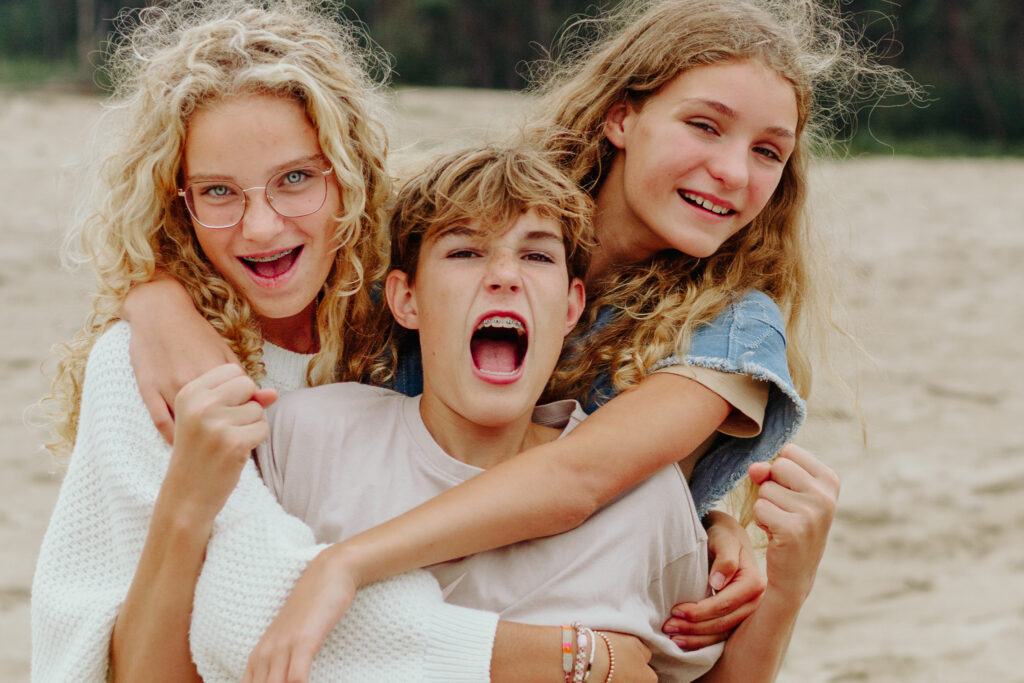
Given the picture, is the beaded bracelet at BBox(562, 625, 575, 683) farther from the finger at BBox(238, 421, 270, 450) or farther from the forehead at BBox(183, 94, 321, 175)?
the forehead at BBox(183, 94, 321, 175)

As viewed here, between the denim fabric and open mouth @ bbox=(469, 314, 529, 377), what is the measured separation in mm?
298

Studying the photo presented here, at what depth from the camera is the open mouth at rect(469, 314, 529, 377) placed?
2.33m

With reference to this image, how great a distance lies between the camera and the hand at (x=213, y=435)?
192cm

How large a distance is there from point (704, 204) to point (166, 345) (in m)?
1.24

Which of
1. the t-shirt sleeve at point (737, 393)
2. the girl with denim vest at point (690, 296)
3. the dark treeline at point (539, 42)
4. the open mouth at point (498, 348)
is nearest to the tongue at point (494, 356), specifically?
the open mouth at point (498, 348)

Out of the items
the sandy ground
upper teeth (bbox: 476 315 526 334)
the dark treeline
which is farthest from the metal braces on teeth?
the dark treeline

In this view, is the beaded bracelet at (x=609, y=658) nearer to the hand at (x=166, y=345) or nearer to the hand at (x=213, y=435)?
the hand at (x=213, y=435)

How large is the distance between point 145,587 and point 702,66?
1663mm

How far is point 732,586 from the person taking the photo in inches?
92.0

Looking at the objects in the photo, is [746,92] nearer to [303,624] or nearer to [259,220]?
[259,220]

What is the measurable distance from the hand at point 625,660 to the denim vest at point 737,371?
1.84ft

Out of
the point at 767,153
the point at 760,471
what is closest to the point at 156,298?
the point at 760,471

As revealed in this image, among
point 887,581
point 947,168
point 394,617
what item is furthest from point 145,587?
point 947,168

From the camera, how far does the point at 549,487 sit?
6.98ft
